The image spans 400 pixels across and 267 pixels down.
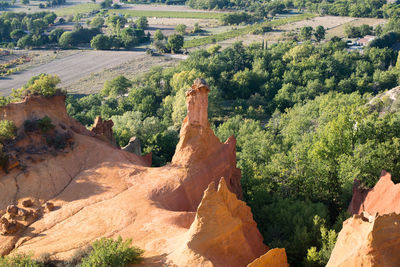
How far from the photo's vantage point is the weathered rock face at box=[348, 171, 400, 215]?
27.2 meters

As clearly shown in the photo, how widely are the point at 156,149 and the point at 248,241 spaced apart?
98.6 ft

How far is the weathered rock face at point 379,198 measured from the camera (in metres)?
27.2

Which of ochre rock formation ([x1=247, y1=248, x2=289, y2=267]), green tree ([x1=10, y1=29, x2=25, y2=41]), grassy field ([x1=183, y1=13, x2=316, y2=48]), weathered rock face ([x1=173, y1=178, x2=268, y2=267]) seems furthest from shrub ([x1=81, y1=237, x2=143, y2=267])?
green tree ([x1=10, y1=29, x2=25, y2=41])

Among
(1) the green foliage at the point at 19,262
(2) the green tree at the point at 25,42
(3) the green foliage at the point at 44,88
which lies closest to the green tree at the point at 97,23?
(2) the green tree at the point at 25,42

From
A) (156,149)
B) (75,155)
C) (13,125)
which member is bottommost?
(156,149)

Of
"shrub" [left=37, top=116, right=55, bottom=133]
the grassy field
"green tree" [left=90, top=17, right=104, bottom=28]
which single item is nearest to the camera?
"shrub" [left=37, top=116, right=55, bottom=133]

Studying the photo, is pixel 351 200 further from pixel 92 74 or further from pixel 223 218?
pixel 92 74

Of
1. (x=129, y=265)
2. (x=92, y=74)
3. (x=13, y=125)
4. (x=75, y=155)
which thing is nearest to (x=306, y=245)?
(x=129, y=265)

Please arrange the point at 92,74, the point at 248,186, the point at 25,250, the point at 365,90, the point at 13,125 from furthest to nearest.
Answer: the point at 92,74
the point at 365,90
the point at 248,186
the point at 13,125
the point at 25,250

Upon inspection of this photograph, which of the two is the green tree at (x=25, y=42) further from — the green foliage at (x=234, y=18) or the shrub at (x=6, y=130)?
the shrub at (x=6, y=130)

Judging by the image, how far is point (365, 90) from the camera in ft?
294

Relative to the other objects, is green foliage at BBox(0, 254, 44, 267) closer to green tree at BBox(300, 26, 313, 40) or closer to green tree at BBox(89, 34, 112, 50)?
green tree at BBox(89, 34, 112, 50)

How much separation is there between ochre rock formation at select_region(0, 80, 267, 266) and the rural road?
Result: 3022 inches

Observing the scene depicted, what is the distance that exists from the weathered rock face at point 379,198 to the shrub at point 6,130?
3266 cm
